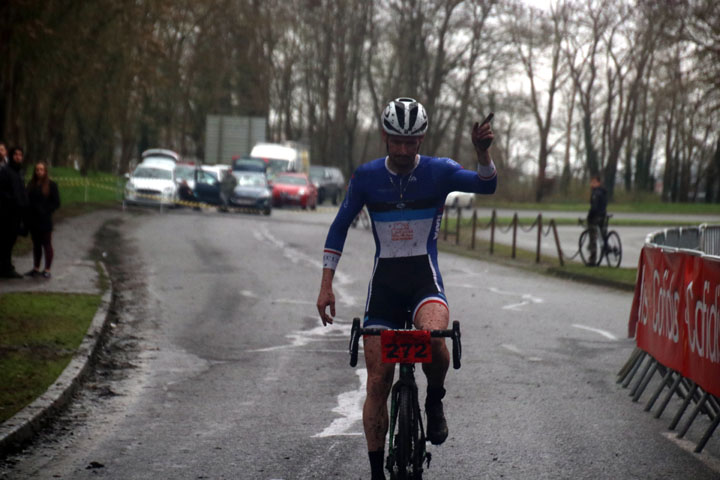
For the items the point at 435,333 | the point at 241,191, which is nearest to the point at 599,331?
the point at 435,333

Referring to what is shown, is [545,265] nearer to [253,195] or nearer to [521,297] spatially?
[521,297]

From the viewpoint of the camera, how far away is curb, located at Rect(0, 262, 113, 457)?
732 centimetres

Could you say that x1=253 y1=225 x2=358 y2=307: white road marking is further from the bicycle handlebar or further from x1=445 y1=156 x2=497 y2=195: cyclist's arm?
the bicycle handlebar

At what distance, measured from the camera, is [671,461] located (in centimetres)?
706

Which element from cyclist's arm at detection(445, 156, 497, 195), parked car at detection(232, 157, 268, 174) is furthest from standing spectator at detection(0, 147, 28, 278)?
parked car at detection(232, 157, 268, 174)

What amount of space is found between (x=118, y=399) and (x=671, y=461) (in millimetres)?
4443

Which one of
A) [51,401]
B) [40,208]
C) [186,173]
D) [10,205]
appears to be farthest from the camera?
[186,173]

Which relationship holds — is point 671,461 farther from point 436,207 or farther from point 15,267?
point 15,267

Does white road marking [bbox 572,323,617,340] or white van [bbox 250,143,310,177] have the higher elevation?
white van [bbox 250,143,310,177]

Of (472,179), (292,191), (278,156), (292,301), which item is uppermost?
(278,156)

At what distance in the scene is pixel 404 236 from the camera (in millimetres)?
5934

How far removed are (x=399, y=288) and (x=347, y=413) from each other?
8.95 feet

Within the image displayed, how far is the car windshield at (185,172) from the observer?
45.7 m

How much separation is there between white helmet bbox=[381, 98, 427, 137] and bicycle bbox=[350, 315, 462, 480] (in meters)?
0.99
